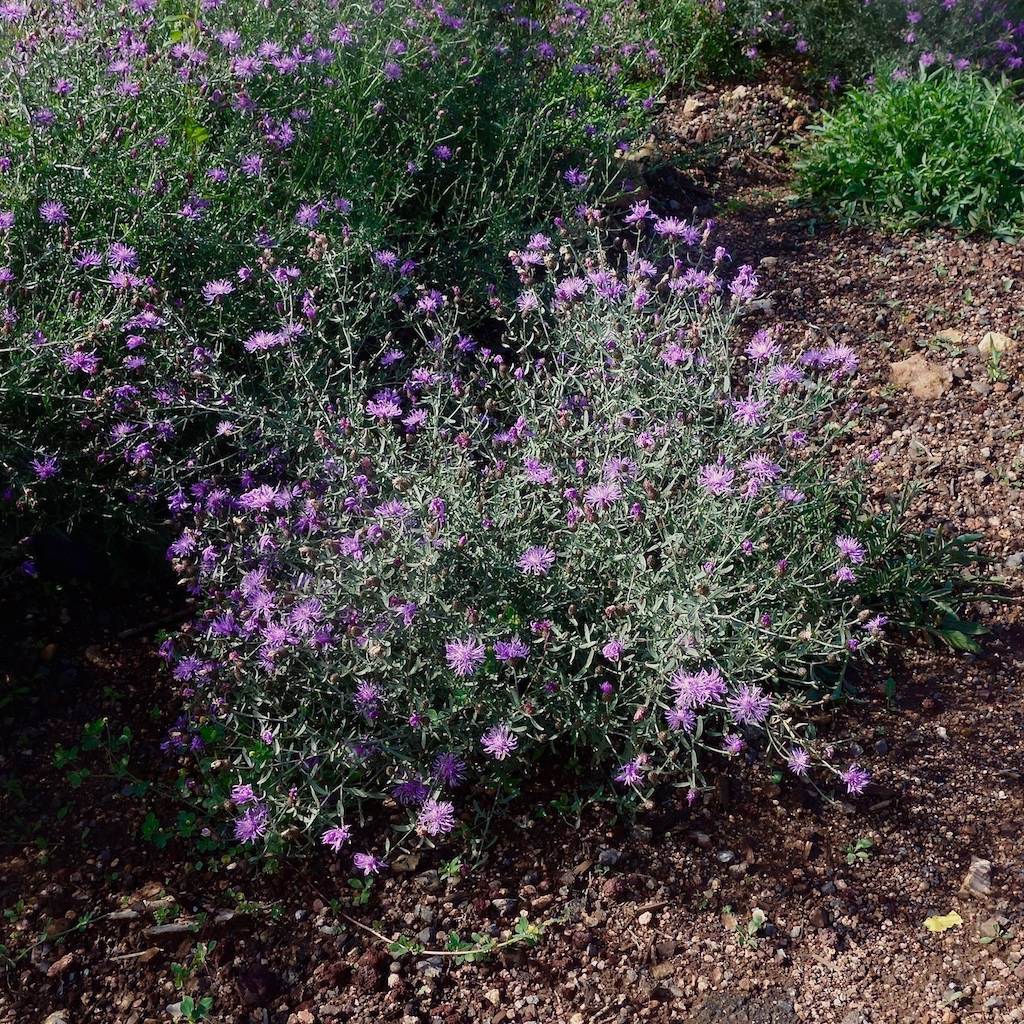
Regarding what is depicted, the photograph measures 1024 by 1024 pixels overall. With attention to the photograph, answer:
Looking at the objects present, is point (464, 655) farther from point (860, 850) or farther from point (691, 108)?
point (691, 108)

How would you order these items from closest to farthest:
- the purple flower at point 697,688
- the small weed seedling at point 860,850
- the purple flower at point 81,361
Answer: the purple flower at point 697,688 < the small weed seedling at point 860,850 < the purple flower at point 81,361

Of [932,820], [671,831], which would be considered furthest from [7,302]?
[932,820]

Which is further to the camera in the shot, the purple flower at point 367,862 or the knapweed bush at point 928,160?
the knapweed bush at point 928,160

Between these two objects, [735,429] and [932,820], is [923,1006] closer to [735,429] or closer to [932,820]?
[932,820]

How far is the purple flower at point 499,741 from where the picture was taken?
2439 millimetres

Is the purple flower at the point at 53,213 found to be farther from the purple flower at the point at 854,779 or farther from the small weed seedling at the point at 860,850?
the small weed seedling at the point at 860,850

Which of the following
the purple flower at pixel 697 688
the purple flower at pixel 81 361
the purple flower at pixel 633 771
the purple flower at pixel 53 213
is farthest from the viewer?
the purple flower at pixel 53 213

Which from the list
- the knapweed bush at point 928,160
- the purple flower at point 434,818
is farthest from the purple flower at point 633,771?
the knapweed bush at point 928,160

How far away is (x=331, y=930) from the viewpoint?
2469 mm

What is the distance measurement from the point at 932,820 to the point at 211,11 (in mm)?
3744

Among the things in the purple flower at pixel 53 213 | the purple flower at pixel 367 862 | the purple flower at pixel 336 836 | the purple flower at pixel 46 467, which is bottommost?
the purple flower at pixel 367 862

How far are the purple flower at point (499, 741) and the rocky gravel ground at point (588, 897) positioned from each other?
0.99 ft

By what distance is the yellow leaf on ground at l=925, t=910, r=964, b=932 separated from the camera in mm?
2453

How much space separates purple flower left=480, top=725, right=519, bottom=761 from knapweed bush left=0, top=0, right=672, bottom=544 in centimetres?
103
